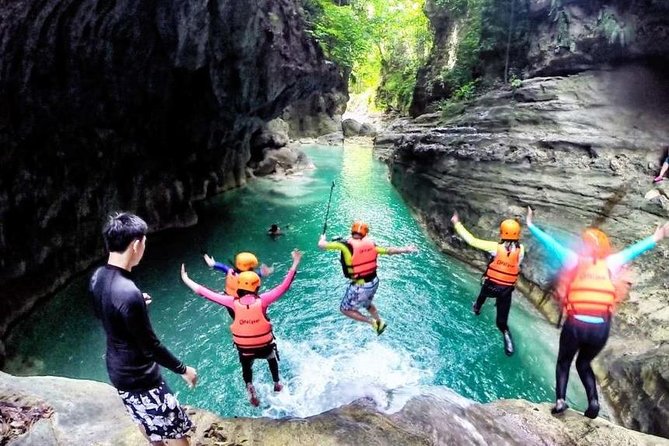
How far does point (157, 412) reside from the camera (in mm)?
3502

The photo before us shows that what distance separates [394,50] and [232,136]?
38.3 m

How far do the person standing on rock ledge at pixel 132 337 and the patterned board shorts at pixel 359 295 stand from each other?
451cm

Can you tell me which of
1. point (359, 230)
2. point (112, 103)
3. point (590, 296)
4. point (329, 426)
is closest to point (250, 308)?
point (329, 426)

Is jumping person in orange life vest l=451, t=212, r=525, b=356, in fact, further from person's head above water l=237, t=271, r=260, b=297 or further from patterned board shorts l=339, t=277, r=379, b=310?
person's head above water l=237, t=271, r=260, b=297

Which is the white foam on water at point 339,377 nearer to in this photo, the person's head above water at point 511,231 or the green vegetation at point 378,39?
the person's head above water at point 511,231

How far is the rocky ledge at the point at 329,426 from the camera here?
4.52 meters

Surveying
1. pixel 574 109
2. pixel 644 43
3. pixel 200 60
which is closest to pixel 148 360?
pixel 200 60

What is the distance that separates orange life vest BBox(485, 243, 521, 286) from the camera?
23.2 feet

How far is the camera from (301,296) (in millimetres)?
11789

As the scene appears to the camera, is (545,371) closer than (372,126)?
Yes

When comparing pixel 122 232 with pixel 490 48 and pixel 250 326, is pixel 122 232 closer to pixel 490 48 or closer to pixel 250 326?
pixel 250 326

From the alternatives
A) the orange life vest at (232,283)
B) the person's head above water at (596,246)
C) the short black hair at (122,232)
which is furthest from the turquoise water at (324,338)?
the short black hair at (122,232)

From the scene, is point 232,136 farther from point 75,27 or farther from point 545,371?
point 545,371

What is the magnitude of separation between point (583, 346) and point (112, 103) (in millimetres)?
13194
